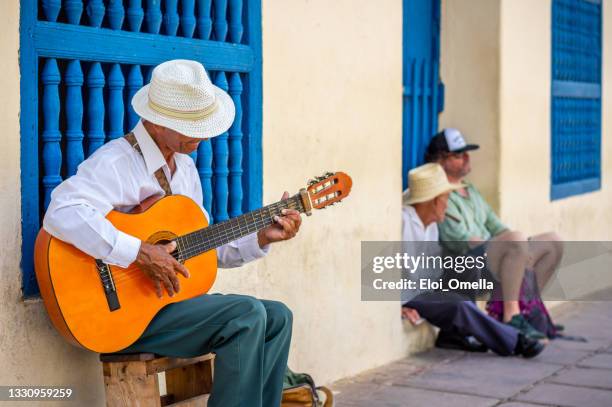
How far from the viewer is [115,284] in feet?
12.2

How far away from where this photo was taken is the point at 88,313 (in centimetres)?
365

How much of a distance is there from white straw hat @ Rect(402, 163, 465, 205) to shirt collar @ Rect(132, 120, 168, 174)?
2790 mm

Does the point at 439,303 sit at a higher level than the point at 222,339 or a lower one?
lower

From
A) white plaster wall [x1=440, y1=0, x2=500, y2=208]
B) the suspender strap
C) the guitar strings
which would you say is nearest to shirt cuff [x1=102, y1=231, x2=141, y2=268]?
the guitar strings

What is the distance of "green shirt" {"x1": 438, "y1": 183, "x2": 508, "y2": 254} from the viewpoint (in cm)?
677

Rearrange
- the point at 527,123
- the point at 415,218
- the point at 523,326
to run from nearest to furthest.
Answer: the point at 415,218 → the point at 523,326 → the point at 527,123

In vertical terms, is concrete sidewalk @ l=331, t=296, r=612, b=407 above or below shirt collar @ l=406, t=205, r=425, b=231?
below

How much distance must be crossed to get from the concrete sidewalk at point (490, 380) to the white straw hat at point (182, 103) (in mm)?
1952

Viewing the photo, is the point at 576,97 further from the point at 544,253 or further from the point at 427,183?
the point at 427,183

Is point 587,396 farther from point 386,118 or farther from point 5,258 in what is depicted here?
point 5,258

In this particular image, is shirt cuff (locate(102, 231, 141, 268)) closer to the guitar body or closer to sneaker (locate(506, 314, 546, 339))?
the guitar body

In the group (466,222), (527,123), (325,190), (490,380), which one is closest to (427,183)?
(466,222)

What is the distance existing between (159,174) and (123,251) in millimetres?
445

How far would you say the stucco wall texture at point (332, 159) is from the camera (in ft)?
17.1
